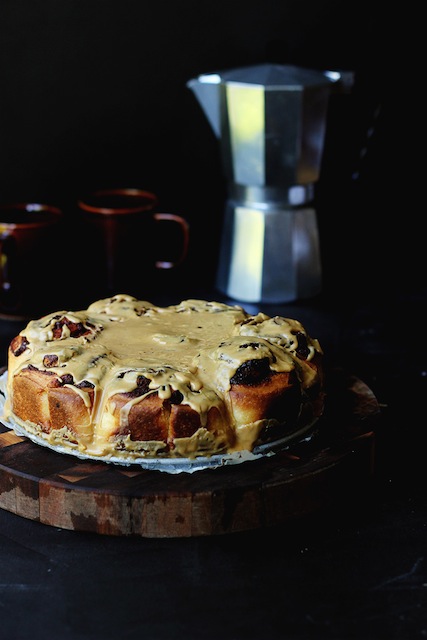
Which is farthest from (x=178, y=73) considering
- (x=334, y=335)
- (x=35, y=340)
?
(x=35, y=340)

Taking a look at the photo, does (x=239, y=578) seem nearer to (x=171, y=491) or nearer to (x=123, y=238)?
(x=171, y=491)

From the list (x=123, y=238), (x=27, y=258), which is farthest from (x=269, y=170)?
(x=27, y=258)

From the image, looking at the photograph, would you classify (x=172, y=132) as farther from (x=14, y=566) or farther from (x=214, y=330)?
(x=14, y=566)

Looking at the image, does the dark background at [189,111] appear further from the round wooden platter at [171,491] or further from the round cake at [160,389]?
the round wooden platter at [171,491]

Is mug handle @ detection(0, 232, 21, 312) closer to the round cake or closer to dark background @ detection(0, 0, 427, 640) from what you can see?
dark background @ detection(0, 0, 427, 640)

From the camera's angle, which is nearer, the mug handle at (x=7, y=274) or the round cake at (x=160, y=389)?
the round cake at (x=160, y=389)

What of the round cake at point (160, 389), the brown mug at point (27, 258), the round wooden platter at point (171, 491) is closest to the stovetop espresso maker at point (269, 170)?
the brown mug at point (27, 258)
